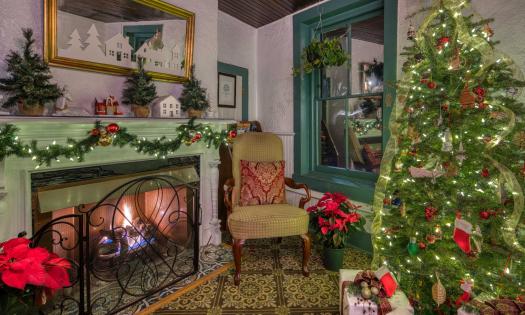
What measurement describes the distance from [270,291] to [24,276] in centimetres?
180

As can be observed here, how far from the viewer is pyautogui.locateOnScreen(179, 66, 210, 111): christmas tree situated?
290cm

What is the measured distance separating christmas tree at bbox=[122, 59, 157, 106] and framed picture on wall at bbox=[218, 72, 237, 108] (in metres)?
1.38

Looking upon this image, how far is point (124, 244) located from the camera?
2.59 meters

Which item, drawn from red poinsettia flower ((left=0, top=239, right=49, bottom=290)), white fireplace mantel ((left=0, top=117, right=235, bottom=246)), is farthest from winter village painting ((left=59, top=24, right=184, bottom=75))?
red poinsettia flower ((left=0, top=239, right=49, bottom=290))

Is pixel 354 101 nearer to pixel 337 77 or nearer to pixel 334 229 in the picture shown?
pixel 337 77

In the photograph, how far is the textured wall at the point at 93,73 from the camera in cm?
195

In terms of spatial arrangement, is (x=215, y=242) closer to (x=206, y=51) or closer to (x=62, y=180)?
(x=62, y=180)

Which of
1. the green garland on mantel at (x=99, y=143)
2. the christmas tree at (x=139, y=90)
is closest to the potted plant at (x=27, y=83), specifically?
the green garland on mantel at (x=99, y=143)

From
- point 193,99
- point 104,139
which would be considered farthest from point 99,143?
point 193,99

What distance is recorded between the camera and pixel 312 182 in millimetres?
3668

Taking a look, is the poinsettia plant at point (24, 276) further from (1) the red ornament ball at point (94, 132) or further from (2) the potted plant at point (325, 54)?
(2) the potted plant at point (325, 54)

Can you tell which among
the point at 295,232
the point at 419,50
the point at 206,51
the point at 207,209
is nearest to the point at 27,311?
the point at 295,232

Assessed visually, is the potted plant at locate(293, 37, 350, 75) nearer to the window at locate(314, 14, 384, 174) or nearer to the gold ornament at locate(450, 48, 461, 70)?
the window at locate(314, 14, 384, 174)

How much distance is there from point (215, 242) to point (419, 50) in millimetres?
2525
